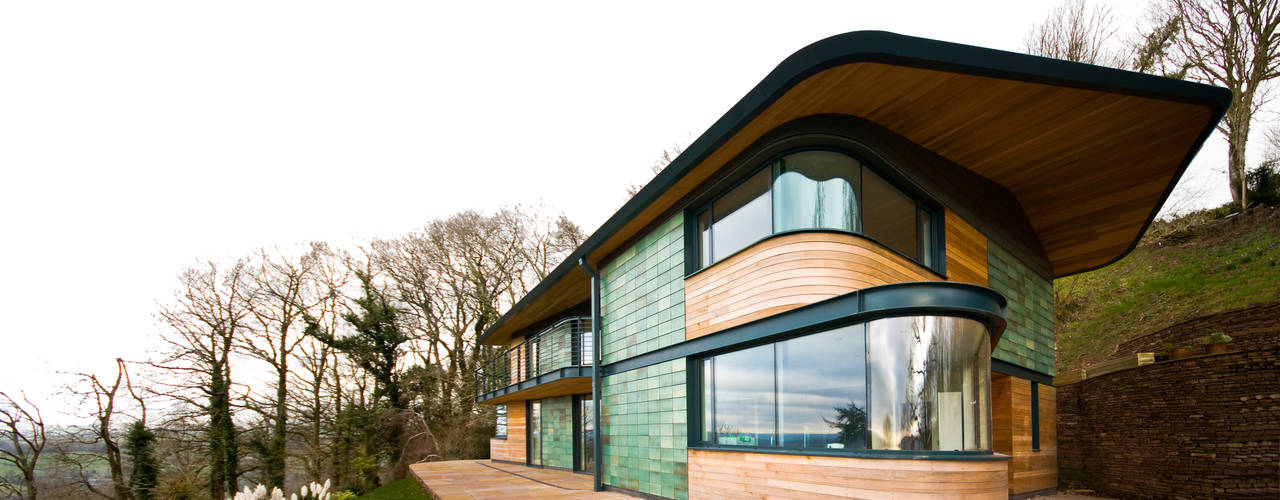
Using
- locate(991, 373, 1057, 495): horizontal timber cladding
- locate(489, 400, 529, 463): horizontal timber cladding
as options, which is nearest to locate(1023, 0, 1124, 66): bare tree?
locate(991, 373, 1057, 495): horizontal timber cladding

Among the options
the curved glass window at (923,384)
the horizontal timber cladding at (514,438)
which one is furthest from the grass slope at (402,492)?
the curved glass window at (923,384)

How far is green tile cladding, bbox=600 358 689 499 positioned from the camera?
8789mm

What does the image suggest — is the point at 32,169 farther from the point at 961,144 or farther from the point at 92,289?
the point at 961,144

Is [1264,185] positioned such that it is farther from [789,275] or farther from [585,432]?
[585,432]

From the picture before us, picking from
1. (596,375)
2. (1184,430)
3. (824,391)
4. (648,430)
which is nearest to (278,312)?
(596,375)

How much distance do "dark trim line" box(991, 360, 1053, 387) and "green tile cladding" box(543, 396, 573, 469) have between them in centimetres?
921

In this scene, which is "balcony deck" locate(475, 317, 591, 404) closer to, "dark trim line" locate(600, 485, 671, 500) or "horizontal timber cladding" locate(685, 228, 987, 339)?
"dark trim line" locate(600, 485, 671, 500)

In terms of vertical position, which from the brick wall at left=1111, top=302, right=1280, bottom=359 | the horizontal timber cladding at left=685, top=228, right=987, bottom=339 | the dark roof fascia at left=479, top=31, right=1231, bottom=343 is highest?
the dark roof fascia at left=479, top=31, right=1231, bottom=343

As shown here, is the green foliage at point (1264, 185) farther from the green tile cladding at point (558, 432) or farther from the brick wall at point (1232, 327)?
the green tile cladding at point (558, 432)

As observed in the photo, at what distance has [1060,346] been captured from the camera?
19516 millimetres

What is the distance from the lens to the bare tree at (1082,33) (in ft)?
63.9

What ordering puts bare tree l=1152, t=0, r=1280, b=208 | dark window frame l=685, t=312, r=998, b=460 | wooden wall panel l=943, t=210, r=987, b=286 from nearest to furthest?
dark window frame l=685, t=312, r=998, b=460
wooden wall panel l=943, t=210, r=987, b=286
bare tree l=1152, t=0, r=1280, b=208

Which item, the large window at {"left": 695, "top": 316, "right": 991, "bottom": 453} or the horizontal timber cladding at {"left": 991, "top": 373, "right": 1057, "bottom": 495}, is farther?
the horizontal timber cladding at {"left": 991, "top": 373, "right": 1057, "bottom": 495}

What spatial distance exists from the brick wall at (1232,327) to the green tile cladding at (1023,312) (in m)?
2.01
